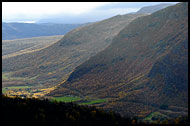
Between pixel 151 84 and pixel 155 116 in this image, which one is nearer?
pixel 155 116

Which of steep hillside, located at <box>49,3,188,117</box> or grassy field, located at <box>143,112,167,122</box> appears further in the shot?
steep hillside, located at <box>49,3,188,117</box>

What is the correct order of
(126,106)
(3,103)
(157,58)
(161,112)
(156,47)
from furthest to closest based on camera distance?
(156,47), (157,58), (126,106), (161,112), (3,103)

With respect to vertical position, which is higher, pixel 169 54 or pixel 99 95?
pixel 169 54

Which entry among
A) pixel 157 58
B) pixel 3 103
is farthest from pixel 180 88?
pixel 3 103

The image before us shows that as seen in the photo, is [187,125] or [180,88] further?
[180,88]

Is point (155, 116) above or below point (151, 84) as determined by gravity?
below

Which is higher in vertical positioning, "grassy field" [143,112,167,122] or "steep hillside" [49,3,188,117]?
"steep hillside" [49,3,188,117]

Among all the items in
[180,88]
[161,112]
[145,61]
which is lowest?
[161,112]

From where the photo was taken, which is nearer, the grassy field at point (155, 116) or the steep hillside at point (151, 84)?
the grassy field at point (155, 116)

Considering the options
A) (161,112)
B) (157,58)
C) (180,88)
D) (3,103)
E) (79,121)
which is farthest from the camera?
(157,58)

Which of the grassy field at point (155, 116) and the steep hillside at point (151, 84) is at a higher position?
the steep hillside at point (151, 84)

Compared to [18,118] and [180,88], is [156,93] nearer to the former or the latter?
[180,88]
